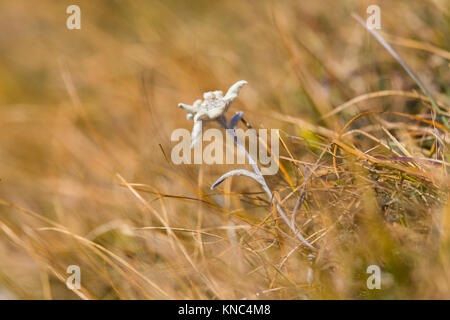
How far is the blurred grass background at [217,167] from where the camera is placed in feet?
2.84

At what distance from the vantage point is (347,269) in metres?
0.83

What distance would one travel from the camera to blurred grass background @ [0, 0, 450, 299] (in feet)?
2.84

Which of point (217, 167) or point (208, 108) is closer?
point (208, 108)

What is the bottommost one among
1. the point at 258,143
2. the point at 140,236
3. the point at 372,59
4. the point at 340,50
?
the point at 140,236

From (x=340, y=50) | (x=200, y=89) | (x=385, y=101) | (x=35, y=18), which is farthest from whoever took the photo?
(x=35, y=18)

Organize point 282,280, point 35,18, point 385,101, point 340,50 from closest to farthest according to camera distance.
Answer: point 282,280, point 385,101, point 340,50, point 35,18

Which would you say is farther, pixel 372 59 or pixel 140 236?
pixel 372 59

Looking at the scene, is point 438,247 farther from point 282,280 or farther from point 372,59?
point 372,59

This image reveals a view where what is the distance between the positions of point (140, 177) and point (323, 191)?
78cm

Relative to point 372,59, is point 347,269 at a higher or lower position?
lower

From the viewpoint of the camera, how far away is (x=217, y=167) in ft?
4.38

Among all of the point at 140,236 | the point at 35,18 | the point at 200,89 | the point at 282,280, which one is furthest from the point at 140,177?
the point at 35,18
